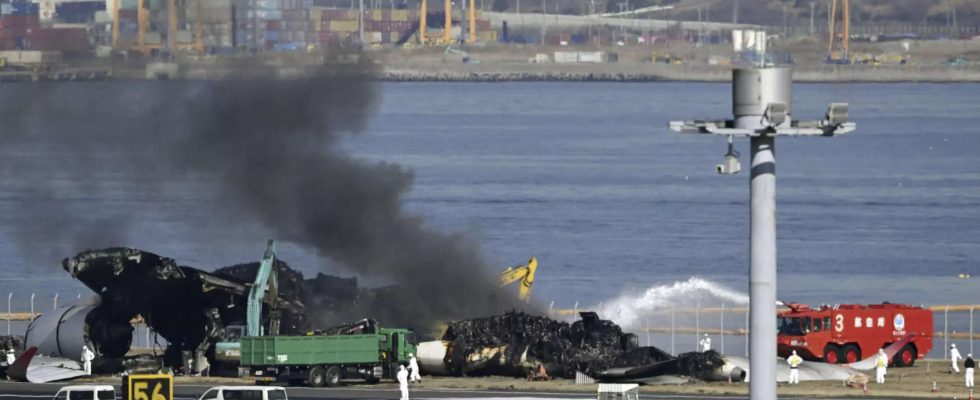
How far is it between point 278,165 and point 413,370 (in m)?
35.0

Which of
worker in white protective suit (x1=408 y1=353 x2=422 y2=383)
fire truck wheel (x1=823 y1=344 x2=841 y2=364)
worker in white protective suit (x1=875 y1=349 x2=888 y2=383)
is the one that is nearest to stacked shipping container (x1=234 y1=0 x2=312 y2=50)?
worker in white protective suit (x1=408 y1=353 x2=422 y2=383)

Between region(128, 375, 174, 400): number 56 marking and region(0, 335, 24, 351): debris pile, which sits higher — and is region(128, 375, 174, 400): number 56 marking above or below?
above

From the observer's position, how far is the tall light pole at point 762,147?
121 ft

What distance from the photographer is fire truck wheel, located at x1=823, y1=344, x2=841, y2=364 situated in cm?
8412

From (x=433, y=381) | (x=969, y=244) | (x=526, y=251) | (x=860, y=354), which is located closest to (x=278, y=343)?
(x=433, y=381)

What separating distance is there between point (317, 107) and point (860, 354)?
4298 centimetres

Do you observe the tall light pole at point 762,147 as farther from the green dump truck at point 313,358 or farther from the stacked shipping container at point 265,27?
the stacked shipping container at point 265,27

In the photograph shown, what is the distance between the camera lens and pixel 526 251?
168 metres

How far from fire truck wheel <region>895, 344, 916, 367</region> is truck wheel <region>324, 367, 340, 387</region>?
25686 mm

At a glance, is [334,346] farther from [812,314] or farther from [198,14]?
[198,14]

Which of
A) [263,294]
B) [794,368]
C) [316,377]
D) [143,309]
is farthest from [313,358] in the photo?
[794,368]

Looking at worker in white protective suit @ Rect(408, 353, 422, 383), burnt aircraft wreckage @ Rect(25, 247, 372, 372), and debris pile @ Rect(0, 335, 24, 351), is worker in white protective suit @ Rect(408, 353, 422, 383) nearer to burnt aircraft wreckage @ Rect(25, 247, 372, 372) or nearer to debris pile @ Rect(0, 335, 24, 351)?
burnt aircraft wreckage @ Rect(25, 247, 372, 372)

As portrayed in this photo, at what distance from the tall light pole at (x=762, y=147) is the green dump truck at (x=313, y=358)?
38177 millimetres

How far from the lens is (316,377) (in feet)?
247
